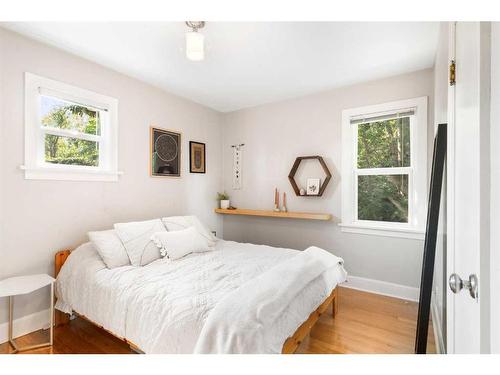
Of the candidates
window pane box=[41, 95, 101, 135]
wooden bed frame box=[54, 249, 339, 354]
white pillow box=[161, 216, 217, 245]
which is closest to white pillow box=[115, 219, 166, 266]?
white pillow box=[161, 216, 217, 245]

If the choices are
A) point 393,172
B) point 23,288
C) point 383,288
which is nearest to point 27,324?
point 23,288

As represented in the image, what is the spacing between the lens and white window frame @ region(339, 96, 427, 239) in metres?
2.69

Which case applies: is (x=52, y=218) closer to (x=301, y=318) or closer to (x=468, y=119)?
(x=301, y=318)

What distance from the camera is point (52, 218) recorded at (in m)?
2.28

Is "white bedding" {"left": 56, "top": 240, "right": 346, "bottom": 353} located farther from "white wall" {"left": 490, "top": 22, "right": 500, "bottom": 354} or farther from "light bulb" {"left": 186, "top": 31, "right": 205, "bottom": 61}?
"light bulb" {"left": 186, "top": 31, "right": 205, "bottom": 61}

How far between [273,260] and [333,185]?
1.42m

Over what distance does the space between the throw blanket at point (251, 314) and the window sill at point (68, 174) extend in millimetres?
1936

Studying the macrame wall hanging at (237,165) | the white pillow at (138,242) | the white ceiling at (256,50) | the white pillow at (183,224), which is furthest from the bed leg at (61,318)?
the macrame wall hanging at (237,165)

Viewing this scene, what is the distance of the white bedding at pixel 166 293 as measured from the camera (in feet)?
4.78

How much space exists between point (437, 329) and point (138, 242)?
8.80 ft

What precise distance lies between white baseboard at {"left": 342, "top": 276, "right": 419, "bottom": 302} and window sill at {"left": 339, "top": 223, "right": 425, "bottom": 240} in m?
0.57

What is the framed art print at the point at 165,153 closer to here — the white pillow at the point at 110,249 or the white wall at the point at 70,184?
the white wall at the point at 70,184

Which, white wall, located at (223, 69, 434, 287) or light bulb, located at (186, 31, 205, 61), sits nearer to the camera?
light bulb, located at (186, 31, 205, 61)

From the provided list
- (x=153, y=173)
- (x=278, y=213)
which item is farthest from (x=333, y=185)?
(x=153, y=173)
